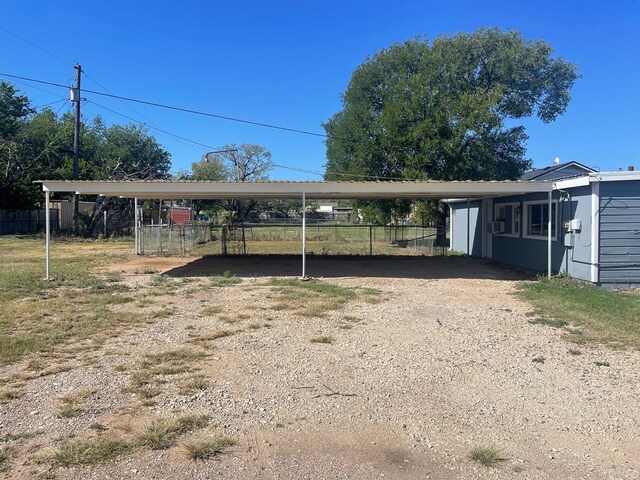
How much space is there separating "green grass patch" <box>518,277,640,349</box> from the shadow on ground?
6.57ft

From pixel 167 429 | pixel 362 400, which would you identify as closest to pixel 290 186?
pixel 362 400

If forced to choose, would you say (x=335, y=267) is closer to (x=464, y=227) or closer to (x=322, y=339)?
(x=464, y=227)

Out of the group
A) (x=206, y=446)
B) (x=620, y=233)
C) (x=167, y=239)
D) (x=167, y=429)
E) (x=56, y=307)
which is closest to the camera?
(x=206, y=446)

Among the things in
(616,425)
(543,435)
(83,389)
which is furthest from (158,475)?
(616,425)

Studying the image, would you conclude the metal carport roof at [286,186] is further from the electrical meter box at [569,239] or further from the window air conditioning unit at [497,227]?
the window air conditioning unit at [497,227]

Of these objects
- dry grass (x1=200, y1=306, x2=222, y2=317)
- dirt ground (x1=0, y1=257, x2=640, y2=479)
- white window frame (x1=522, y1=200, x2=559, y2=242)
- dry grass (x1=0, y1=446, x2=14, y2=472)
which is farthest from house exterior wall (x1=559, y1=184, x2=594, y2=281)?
dry grass (x1=0, y1=446, x2=14, y2=472)

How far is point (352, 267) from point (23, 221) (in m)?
25.8

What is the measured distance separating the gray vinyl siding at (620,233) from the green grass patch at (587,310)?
65cm

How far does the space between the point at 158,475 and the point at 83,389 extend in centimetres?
192

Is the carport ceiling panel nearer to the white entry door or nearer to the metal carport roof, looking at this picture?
the metal carport roof

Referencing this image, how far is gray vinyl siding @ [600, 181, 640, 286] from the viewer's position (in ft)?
35.4

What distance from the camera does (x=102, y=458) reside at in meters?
3.36

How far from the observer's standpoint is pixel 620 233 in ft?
35.5

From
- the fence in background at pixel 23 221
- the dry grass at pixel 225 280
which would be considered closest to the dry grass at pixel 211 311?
the dry grass at pixel 225 280
